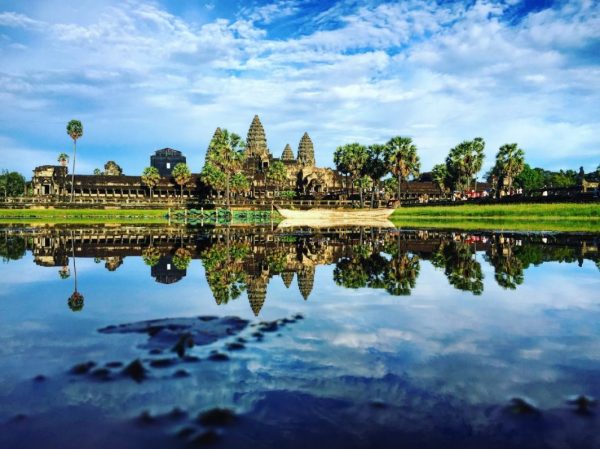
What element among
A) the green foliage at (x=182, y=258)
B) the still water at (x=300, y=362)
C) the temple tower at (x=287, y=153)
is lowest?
the still water at (x=300, y=362)

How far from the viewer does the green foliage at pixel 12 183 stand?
418 ft

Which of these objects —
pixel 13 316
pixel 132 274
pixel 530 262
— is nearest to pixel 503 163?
pixel 530 262

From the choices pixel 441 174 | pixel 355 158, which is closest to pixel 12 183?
pixel 355 158

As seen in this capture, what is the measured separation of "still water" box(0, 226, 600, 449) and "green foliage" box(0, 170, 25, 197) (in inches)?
5314

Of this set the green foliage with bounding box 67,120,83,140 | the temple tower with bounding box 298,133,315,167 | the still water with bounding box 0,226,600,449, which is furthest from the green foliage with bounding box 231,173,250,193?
the still water with bounding box 0,226,600,449

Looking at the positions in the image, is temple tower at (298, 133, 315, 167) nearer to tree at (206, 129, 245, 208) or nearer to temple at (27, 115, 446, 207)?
temple at (27, 115, 446, 207)

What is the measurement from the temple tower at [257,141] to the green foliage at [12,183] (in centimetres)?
6503

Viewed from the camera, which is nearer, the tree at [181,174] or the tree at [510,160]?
the tree at [510,160]

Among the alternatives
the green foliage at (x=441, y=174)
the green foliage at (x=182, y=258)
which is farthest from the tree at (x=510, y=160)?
the green foliage at (x=182, y=258)

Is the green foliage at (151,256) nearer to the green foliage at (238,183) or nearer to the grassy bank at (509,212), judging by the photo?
the grassy bank at (509,212)

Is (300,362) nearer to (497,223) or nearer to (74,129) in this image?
(497,223)

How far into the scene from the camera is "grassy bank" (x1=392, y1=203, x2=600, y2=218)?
52562mm

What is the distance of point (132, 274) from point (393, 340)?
10.0 m

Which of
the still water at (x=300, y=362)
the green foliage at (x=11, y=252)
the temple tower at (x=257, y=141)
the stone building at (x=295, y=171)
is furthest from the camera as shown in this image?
the temple tower at (x=257, y=141)
